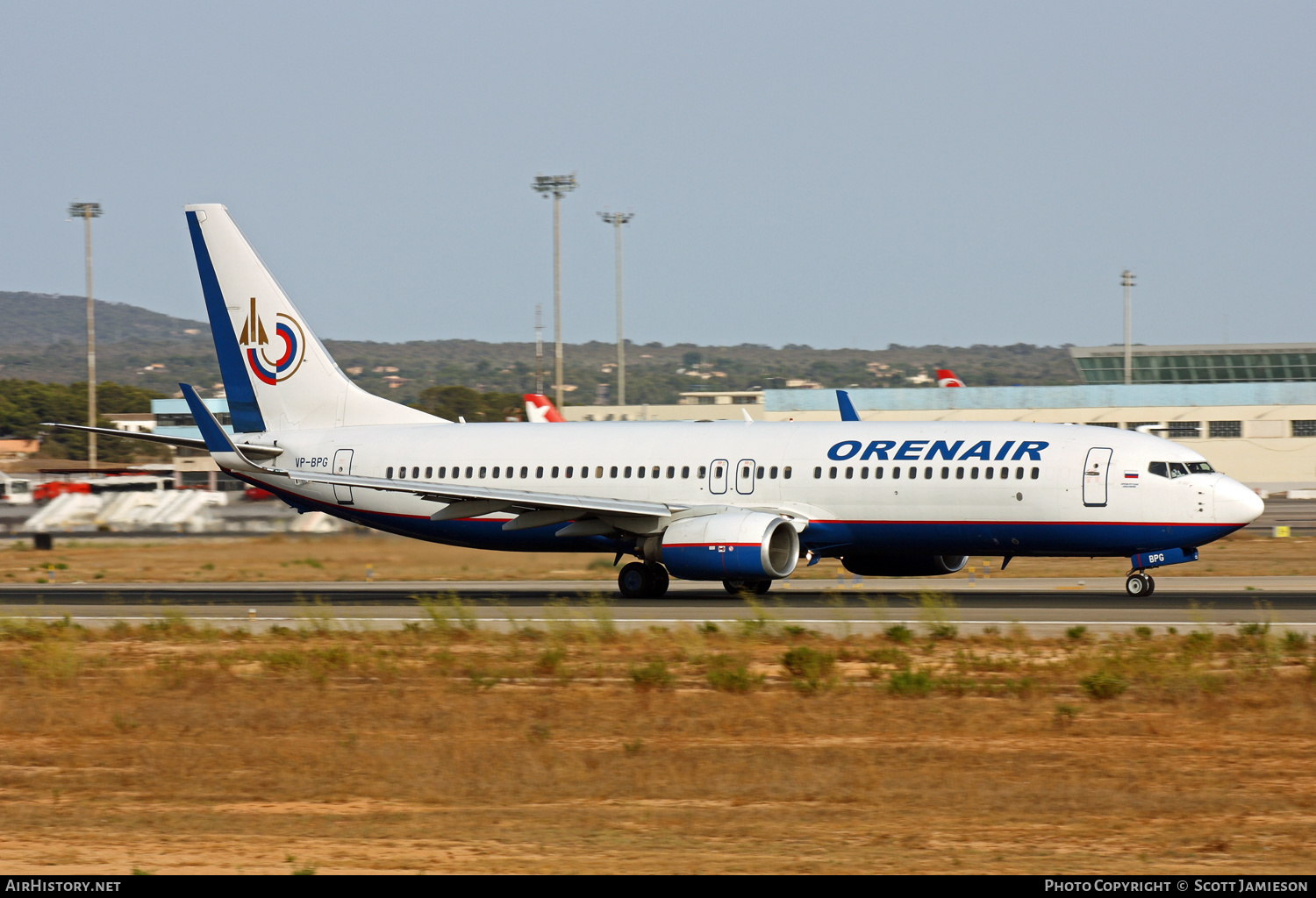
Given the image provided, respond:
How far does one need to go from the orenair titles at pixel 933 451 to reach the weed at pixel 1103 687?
42.6 ft

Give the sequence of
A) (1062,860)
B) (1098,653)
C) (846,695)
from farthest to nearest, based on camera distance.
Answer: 1. (1098,653)
2. (846,695)
3. (1062,860)

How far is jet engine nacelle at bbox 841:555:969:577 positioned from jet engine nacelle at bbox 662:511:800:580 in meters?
2.19

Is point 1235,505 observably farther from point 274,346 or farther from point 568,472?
point 274,346

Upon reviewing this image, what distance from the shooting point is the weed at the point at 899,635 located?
21.7m

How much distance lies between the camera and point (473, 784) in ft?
41.7

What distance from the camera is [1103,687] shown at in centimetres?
1683

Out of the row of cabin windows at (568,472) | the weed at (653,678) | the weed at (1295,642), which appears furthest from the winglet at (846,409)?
the weed at (653,678)

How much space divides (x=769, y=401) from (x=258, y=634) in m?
71.8

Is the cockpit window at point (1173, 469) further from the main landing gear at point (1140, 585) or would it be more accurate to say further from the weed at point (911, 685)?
the weed at point (911, 685)

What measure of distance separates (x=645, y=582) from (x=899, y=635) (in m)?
11.0

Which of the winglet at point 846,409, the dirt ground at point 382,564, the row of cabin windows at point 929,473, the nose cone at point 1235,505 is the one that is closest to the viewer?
the nose cone at point 1235,505

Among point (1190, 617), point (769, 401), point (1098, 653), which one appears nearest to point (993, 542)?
point (1190, 617)

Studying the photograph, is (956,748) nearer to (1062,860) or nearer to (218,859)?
(1062,860)

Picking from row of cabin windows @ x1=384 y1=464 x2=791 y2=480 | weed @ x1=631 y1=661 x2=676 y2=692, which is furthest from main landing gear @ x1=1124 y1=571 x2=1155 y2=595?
weed @ x1=631 y1=661 x2=676 y2=692
